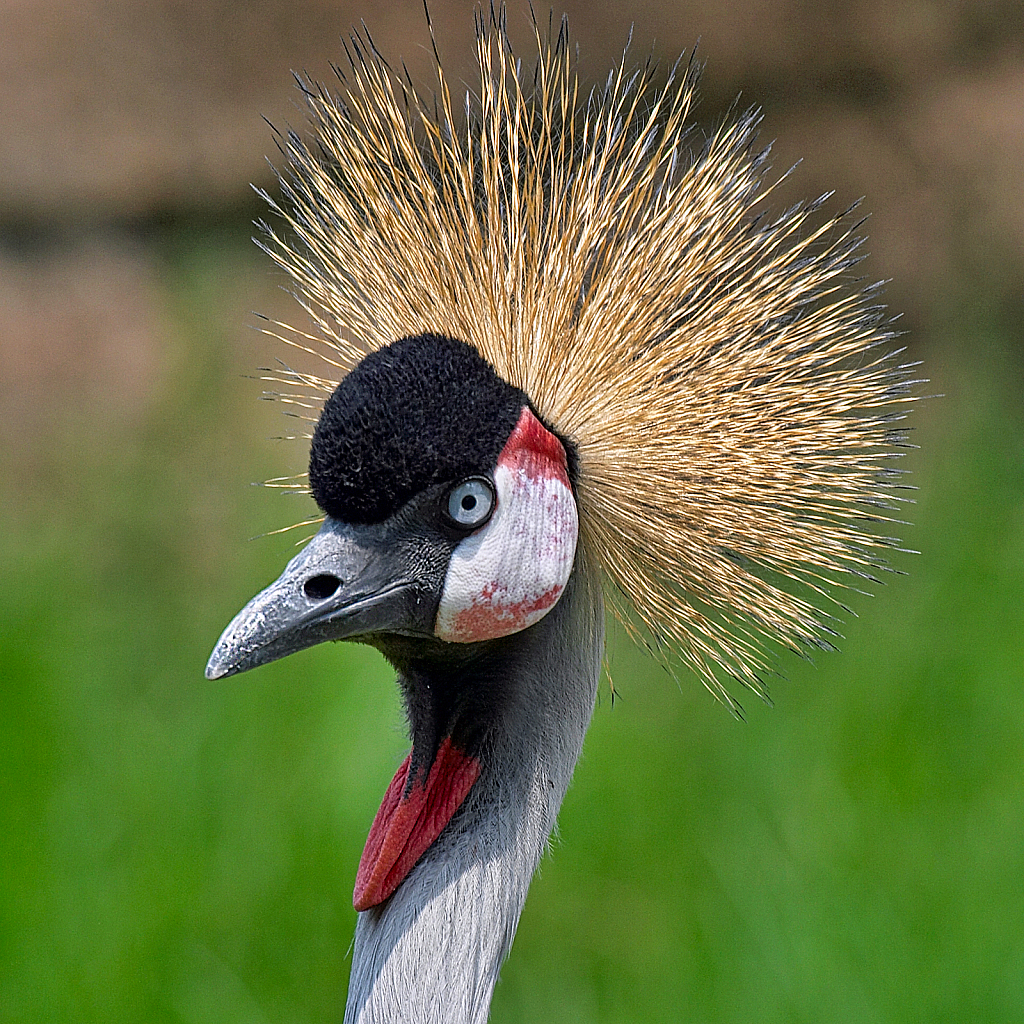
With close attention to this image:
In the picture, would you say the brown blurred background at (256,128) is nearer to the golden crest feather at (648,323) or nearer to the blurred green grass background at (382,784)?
the blurred green grass background at (382,784)

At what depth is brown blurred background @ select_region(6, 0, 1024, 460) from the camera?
2533 millimetres

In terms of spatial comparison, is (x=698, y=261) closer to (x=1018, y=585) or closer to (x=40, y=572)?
(x=1018, y=585)

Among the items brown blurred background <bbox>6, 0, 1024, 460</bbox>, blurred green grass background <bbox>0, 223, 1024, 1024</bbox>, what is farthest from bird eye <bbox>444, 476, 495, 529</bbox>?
brown blurred background <bbox>6, 0, 1024, 460</bbox>

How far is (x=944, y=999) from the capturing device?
177cm

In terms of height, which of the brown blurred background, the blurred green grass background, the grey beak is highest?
the brown blurred background

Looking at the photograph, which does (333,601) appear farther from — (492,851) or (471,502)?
(492,851)

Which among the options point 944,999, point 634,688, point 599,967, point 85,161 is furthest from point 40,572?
point 944,999

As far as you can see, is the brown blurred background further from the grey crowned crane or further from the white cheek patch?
the white cheek patch

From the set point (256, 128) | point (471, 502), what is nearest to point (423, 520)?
point (471, 502)

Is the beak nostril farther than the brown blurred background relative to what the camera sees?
No

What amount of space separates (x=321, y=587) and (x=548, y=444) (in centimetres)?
19

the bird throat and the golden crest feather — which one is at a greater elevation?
the golden crest feather

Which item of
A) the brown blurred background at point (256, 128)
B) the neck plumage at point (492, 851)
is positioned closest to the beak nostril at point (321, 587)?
the neck plumage at point (492, 851)

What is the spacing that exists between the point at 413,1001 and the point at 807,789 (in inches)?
50.8
